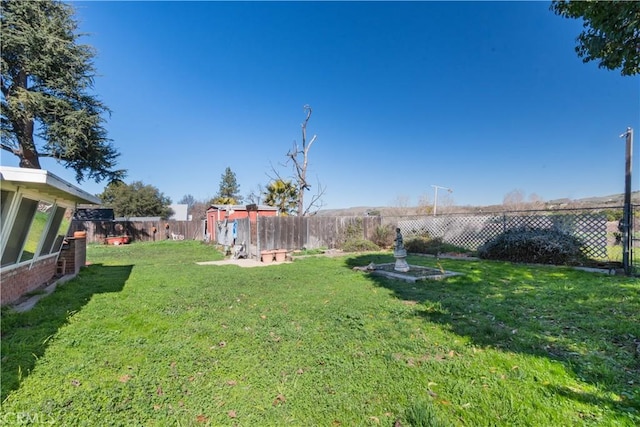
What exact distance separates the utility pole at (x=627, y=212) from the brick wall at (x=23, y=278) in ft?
38.4

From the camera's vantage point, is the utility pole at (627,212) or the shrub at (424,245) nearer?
the utility pole at (627,212)

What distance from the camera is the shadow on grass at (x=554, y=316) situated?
254 cm

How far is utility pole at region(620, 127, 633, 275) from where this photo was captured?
6.62 m

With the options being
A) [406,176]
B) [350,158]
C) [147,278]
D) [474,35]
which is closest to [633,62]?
[474,35]

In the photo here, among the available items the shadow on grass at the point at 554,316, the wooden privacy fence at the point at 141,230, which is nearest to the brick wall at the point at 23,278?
the shadow on grass at the point at 554,316

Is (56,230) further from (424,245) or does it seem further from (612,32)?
(424,245)

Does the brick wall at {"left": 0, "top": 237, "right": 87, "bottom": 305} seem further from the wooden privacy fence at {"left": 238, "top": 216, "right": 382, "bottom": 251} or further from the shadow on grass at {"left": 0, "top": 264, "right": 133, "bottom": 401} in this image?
the wooden privacy fence at {"left": 238, "top": 216, "right": 382, "bottom": 251}

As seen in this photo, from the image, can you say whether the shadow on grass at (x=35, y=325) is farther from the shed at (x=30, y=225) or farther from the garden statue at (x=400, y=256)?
the garden statue at (x=400, y=256)

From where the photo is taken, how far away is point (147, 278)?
23.9 feet

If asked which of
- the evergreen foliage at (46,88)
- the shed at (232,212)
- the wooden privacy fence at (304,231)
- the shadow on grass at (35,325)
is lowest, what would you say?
the shadow on grass at (35,325)

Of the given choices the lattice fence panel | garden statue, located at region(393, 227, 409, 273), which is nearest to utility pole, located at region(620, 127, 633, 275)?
the lattice fence panel

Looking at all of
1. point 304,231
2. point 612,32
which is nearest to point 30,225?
point 612,32

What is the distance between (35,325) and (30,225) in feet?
6.69

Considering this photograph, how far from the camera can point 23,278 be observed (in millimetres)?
5121
